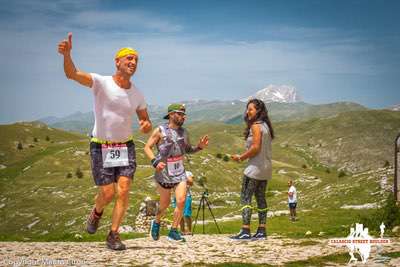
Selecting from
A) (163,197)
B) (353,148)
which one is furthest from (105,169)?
(353,148)

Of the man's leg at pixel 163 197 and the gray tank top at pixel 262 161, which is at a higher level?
the gray tank top at pixel 262 161

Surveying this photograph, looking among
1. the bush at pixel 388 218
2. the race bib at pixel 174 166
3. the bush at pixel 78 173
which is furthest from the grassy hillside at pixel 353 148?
the race bib at pixel 174 166

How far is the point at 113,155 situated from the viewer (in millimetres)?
10078

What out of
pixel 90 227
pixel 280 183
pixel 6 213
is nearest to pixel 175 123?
pixel 90 227

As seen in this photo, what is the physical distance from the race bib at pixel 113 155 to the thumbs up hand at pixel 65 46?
213 centimetres

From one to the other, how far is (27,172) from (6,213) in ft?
66.0

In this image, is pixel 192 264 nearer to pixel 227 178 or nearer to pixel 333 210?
pixel 333 210

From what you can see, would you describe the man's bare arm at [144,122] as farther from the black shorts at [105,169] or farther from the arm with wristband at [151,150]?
the arm with wristband at [151,150]

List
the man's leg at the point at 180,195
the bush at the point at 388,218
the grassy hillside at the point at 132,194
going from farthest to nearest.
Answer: the grassy hillside at the point at 132,194 < the bush at the point at 388,218 < the man's leg at the point at 180,195

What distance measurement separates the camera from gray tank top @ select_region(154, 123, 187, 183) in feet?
38.5

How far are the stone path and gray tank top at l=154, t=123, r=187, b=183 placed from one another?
1667 millimetres

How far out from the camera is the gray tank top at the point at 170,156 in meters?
11.7

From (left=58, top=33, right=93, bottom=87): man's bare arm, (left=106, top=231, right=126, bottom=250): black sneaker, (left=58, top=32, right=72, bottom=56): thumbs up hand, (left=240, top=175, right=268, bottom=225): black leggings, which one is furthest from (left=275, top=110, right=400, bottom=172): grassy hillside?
(left=58, top=32, right=72, bottom=56): thumbs up hand

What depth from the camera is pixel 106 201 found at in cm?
1037
